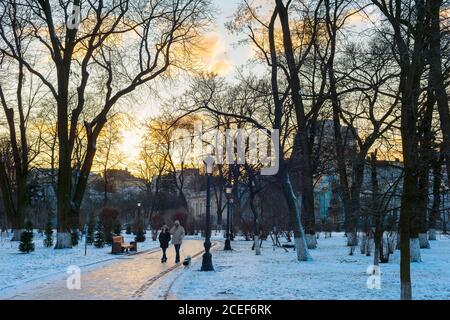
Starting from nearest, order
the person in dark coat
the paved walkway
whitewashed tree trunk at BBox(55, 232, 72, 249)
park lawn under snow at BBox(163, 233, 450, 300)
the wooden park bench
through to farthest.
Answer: the paved walkway, park lawn under snow at BBox(163, 233, 450, 300), the person in dark coat, whitewashed tree trunk at BBox(55, 232, 72, 249), the wooden park bench

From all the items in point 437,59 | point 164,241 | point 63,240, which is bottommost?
point 63,240

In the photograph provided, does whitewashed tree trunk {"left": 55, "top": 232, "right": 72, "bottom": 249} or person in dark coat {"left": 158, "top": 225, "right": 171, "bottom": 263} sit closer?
person in dark coat {"left": 158, "top": 225, "right": 171, "bottom": 263}

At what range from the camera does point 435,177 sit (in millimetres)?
12484

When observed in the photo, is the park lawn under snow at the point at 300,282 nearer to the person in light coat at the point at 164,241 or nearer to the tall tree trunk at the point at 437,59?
the person in light coat at the point at 164,241

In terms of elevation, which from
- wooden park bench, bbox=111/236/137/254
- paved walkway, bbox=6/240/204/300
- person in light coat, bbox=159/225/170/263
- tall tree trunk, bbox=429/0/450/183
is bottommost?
paved walkway, bbox=6/240/204/300

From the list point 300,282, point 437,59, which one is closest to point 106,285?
point 300,282

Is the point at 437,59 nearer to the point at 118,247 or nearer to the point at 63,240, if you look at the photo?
the point at 118,247

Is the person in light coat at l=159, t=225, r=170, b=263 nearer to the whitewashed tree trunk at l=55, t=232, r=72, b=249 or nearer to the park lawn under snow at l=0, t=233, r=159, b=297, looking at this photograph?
the park lawn under snow at l=0, t=233, r=159, b=297

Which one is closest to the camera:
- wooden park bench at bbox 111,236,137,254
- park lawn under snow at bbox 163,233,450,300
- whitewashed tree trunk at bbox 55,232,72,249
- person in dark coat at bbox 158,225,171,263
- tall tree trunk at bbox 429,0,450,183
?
tall tree trunk at bbox 429,0,450,183

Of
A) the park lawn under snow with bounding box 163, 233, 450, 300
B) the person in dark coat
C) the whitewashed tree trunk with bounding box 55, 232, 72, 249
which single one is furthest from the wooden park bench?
the park lawn under snow with bounding box 163, 233, 450, 300

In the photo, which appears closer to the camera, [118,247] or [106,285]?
[106,285]

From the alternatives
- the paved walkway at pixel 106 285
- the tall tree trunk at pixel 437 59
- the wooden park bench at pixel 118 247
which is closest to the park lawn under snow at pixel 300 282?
the paved walkway at pixel 106 285
